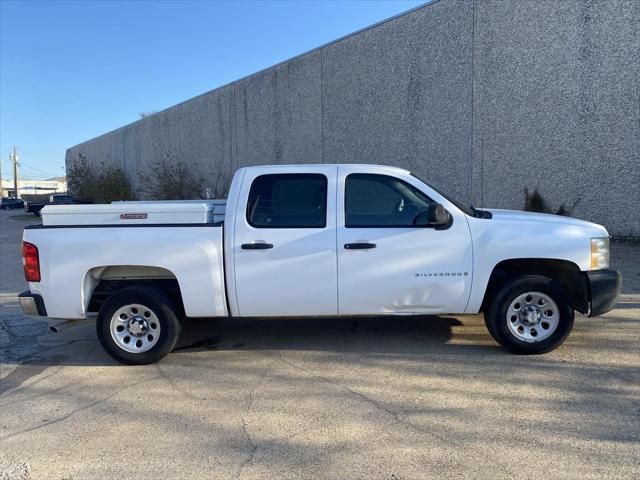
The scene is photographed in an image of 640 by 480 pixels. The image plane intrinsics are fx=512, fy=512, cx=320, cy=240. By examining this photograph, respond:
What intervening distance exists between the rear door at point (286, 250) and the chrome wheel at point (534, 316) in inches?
69.4

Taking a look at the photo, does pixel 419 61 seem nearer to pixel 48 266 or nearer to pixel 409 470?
pixel 48 266

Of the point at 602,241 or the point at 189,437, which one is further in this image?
the point at 602,241

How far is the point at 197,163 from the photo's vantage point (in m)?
28.0

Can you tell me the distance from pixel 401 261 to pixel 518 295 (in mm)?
1183

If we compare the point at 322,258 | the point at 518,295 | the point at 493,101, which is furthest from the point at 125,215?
the point at 493,101

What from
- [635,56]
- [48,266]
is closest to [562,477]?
[48,266]

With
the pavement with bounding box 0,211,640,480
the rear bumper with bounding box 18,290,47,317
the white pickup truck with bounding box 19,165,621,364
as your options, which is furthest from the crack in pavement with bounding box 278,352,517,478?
the rear bumper with bounding box 18,290,47,317

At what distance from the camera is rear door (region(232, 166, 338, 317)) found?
4973mm

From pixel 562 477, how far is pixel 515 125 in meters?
11.6

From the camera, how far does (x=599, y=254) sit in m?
5.02

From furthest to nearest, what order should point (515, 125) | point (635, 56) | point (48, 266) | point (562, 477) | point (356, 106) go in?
point (356, 106) < point (515, 125) < point (635, 56) < point (48, 266) < point (562, 477)

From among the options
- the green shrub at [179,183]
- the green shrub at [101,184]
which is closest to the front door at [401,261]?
the green shrub at [179,183]

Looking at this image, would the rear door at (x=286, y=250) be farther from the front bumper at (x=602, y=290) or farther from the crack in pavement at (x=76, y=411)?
the front bumper at (x=602, y=290)

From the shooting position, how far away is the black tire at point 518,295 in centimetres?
497
